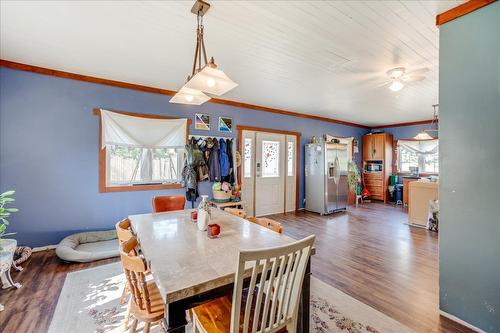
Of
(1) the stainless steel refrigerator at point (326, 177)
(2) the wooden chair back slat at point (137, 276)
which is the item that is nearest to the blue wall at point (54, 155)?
(2) the wooden chair back slat at point (137, 276)

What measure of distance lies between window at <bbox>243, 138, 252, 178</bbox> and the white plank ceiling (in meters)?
1.47

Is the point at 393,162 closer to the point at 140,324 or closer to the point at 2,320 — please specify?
the point at 140,324

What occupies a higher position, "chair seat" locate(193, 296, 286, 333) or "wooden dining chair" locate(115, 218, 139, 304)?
"wooden dining chair" locate(115, 218, 139, 304)

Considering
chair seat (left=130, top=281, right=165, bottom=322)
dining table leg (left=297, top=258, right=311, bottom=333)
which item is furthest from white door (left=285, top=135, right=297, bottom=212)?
chair seat (left=130, top=281, right=165, bottom=322)

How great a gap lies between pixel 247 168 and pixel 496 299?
399 centimetres

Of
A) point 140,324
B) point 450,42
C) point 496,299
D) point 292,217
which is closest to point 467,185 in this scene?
point 496,299

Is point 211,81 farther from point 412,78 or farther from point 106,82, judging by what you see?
point 412,78

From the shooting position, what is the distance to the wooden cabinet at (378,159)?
23.5 ft

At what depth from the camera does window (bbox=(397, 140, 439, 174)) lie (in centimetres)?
668

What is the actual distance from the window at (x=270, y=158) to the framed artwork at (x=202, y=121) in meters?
1.45

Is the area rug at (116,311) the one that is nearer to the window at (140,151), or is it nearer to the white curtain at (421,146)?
the window at (140,151)

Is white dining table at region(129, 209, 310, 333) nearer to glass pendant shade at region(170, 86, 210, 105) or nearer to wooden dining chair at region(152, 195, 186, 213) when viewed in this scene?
wooden dining chair at region(152, 195, 186, 213)

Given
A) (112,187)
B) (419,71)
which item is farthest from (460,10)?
(112,187)

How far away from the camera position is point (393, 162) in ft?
24.2
